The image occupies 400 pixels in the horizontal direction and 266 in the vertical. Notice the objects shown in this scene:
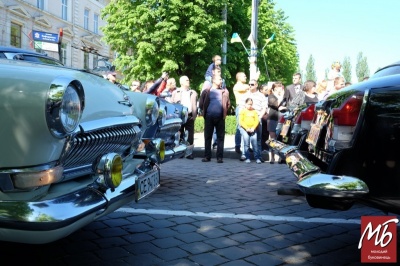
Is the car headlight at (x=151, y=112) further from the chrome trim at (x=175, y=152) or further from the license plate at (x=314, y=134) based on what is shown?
the license plate at (x=314, y=134)

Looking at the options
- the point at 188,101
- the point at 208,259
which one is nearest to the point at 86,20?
the point at 188,101

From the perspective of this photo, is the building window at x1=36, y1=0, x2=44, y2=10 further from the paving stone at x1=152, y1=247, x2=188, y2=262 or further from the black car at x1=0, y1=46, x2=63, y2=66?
the paving stone at x1=152, y1=247, x2=188, y2=262

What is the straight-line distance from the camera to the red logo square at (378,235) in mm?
2633

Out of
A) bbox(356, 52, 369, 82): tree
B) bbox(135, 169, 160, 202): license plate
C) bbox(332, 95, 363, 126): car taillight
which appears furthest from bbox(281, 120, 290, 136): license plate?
bbox(356, 52, 369, 82): tree

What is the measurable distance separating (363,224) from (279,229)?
130 centimetres

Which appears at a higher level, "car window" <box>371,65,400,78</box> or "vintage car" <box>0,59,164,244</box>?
"car window" <box>371,65,400,78</box>

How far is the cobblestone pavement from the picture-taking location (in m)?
3.11

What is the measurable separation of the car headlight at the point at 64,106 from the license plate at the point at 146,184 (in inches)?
32.9

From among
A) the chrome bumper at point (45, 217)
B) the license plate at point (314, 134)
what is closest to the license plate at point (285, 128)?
the license plate at point (314, 134)

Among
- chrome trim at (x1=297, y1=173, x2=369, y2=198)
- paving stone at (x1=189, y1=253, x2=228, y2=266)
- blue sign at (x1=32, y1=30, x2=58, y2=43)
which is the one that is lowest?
paving stone at (x1=189, y1=253, x2=228, y2=266)

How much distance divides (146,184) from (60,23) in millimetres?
35097

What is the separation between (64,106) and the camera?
2.35 metres

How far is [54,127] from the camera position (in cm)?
227

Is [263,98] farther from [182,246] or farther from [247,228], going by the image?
[182,246]
